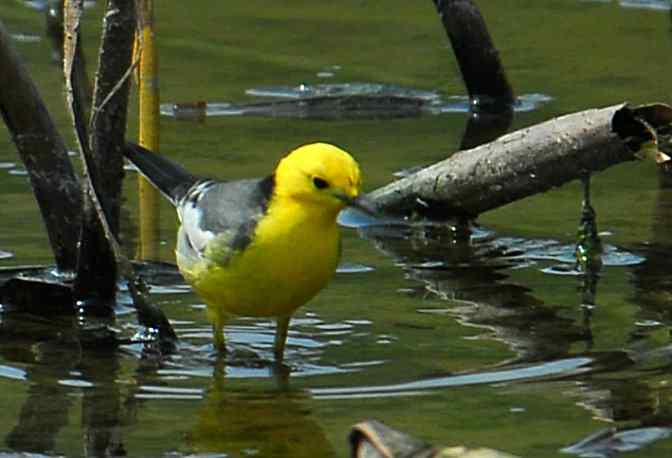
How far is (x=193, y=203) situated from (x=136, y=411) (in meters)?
1.27

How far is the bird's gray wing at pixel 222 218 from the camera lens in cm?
622

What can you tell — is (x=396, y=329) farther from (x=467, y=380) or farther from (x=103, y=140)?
(x=103, y=140)

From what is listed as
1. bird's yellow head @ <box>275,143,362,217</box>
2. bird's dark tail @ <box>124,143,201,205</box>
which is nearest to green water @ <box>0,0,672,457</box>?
bird's dark tail @ <box>124,143,201,205</box>

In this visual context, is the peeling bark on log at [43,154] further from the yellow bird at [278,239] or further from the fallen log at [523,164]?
the fallen log at [523,164]

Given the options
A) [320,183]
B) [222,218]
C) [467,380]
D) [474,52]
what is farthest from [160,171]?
[474,52]

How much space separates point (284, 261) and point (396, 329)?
2.29 feet

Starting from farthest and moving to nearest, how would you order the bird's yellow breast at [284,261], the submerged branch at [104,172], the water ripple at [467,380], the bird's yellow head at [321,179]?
1. the submerged branch at [104,172]
2. the bird's yellow breast at [284,261]
3. the bird's yellow head at [321,179]
4. the water ripple at [467,380]

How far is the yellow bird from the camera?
600 centimetres

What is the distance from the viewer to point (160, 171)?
281 inches

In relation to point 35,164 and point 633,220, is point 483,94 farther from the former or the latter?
point 35,164

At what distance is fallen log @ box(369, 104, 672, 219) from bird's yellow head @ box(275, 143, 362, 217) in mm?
1379

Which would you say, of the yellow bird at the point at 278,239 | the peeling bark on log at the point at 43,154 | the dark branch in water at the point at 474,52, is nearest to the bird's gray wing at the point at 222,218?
the yellow bird at the point at 278,239

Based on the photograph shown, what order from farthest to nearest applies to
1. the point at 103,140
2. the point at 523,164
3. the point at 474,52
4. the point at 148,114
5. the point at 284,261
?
the point at 474,52 → the point at 148,114 → the point at 523,164 → the point at 103,140 → the point at 284,261

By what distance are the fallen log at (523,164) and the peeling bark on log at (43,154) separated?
1.63 metres
